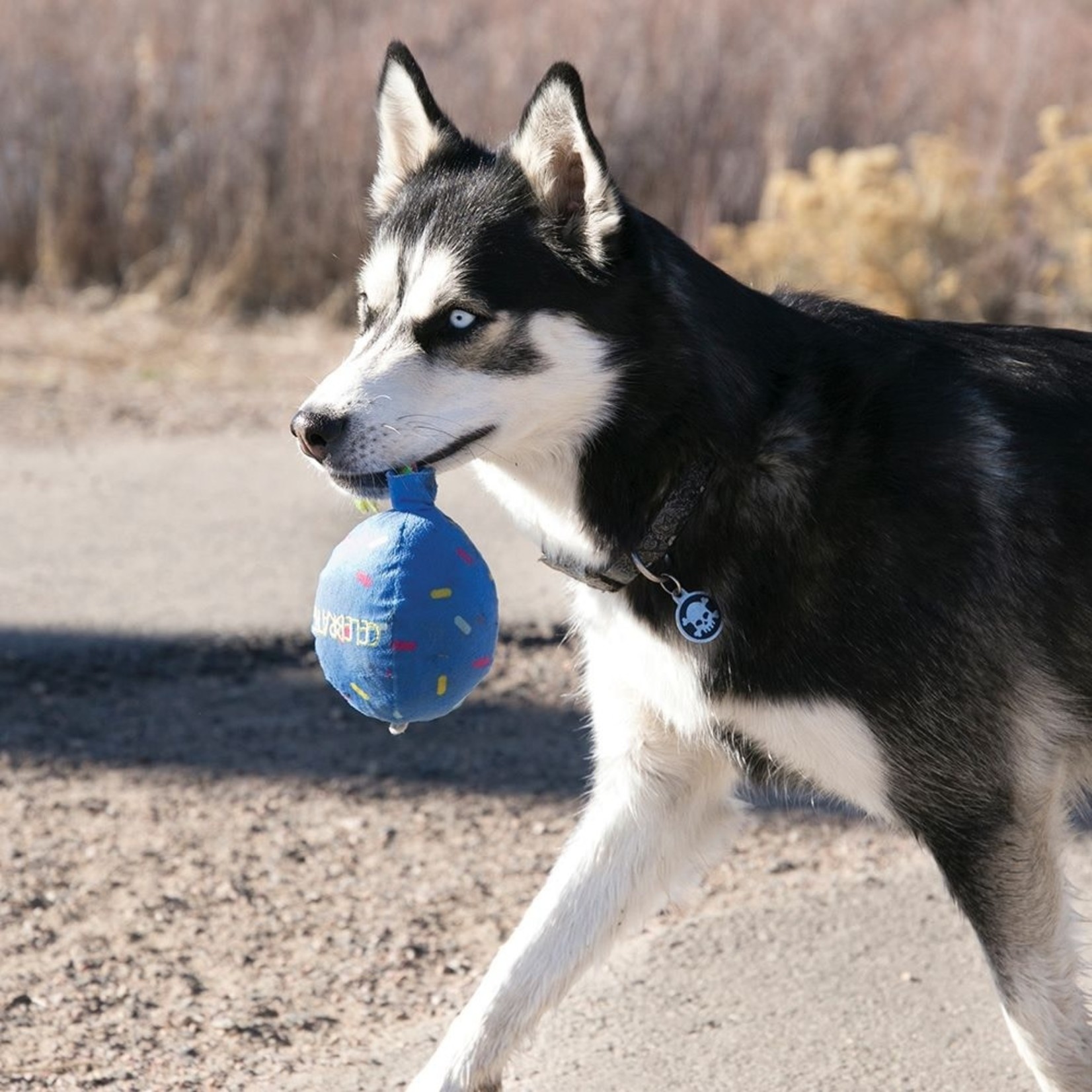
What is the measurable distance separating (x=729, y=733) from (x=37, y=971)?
1510mm

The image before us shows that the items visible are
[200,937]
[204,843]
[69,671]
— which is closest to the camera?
[200,937]

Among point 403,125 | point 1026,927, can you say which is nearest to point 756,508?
point 1026,927

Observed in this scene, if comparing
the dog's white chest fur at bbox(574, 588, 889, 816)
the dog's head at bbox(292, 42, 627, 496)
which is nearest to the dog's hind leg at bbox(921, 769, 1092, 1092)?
the dog's white chest fur at bbox(574, 588, 889, 816)

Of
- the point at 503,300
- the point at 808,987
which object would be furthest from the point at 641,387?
the point at 808,987

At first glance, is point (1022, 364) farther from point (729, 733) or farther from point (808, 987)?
point (808, 987)

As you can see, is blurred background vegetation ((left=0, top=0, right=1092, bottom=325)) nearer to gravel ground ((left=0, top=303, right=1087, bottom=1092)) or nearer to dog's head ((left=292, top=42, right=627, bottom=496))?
gravel ground ((left=0, top=303, right=1087, bottom=1092))

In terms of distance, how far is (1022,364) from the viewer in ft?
9.41

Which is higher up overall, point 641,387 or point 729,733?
point 641,387

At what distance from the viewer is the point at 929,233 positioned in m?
7.94

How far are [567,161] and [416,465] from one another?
57cm

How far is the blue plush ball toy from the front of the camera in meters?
2.69

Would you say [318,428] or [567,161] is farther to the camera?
[567,161]

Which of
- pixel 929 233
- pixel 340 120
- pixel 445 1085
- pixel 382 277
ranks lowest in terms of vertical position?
pixel 340 120

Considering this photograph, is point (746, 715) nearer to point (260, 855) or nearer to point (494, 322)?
point (494, 322)
